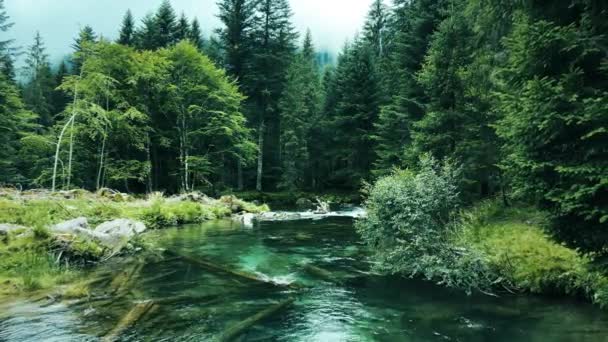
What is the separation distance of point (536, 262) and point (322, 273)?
17.2ft

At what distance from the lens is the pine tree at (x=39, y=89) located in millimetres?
52828

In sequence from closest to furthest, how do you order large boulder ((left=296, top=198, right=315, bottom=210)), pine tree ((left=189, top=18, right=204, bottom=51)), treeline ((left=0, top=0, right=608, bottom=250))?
1. treeline ((left=0, top=0, right=608, bottom=250))
2. large boulder ((left=296, top=198, right=315, bottom=210))
3. pine tree ((left=189, top=18, right=204, bottom=51))

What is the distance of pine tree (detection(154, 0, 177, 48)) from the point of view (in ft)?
143

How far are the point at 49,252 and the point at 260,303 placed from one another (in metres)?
6.35

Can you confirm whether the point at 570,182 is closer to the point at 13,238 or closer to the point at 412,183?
the point at 412,183

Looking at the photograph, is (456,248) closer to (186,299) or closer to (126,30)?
(186,299)

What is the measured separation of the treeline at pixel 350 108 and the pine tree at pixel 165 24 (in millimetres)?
142

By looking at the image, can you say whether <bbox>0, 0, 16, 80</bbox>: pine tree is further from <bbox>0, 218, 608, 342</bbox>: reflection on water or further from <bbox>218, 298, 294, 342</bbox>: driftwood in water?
<bbox>218, 298, 294, 342</bbox>: driftwood in water

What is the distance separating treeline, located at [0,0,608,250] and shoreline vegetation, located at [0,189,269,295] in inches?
356

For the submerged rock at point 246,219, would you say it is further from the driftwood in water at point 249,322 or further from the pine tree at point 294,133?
the driftwood in water at point 249,322

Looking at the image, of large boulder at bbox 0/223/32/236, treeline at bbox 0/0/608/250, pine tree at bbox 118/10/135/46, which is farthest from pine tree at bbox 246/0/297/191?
large boulder at bbox 0/223/32/236

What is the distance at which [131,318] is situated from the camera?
24.7 feet

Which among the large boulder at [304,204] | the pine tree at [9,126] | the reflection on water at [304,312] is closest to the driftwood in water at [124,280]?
the reflection on water at [304,312]

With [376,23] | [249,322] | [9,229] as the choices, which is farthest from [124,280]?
[376,23]
